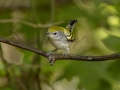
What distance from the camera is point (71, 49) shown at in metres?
1.70

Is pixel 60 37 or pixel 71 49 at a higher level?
pixel 60 37

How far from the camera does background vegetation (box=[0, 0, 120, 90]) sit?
5.51 feet

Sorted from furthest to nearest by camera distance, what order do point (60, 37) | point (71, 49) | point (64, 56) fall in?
1. point (71, 49)
2. point (60, 37)
3. point (64, 56)

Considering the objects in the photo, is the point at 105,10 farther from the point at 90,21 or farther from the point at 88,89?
the point at 88,89

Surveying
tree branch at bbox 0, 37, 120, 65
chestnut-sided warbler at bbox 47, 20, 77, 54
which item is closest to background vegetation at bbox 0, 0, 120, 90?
chestnut-sided warbler at bbox 47, 20, 77, 54

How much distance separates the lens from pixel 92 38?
→ 221cm

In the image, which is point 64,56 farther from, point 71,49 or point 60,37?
point 71,49

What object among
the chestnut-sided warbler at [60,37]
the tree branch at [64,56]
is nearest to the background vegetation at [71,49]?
the chestnut-sided warbler at [60,37]

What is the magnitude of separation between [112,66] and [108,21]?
33 cm

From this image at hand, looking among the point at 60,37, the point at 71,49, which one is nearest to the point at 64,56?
the point at 60,37

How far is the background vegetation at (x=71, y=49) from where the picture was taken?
1680 millimetres

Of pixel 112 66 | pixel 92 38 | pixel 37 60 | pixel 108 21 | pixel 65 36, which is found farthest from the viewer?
pixel 92 38

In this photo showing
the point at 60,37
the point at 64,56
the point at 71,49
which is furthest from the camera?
the point at 71,49

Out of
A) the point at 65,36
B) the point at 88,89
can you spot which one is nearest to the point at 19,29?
the point at 88,89
